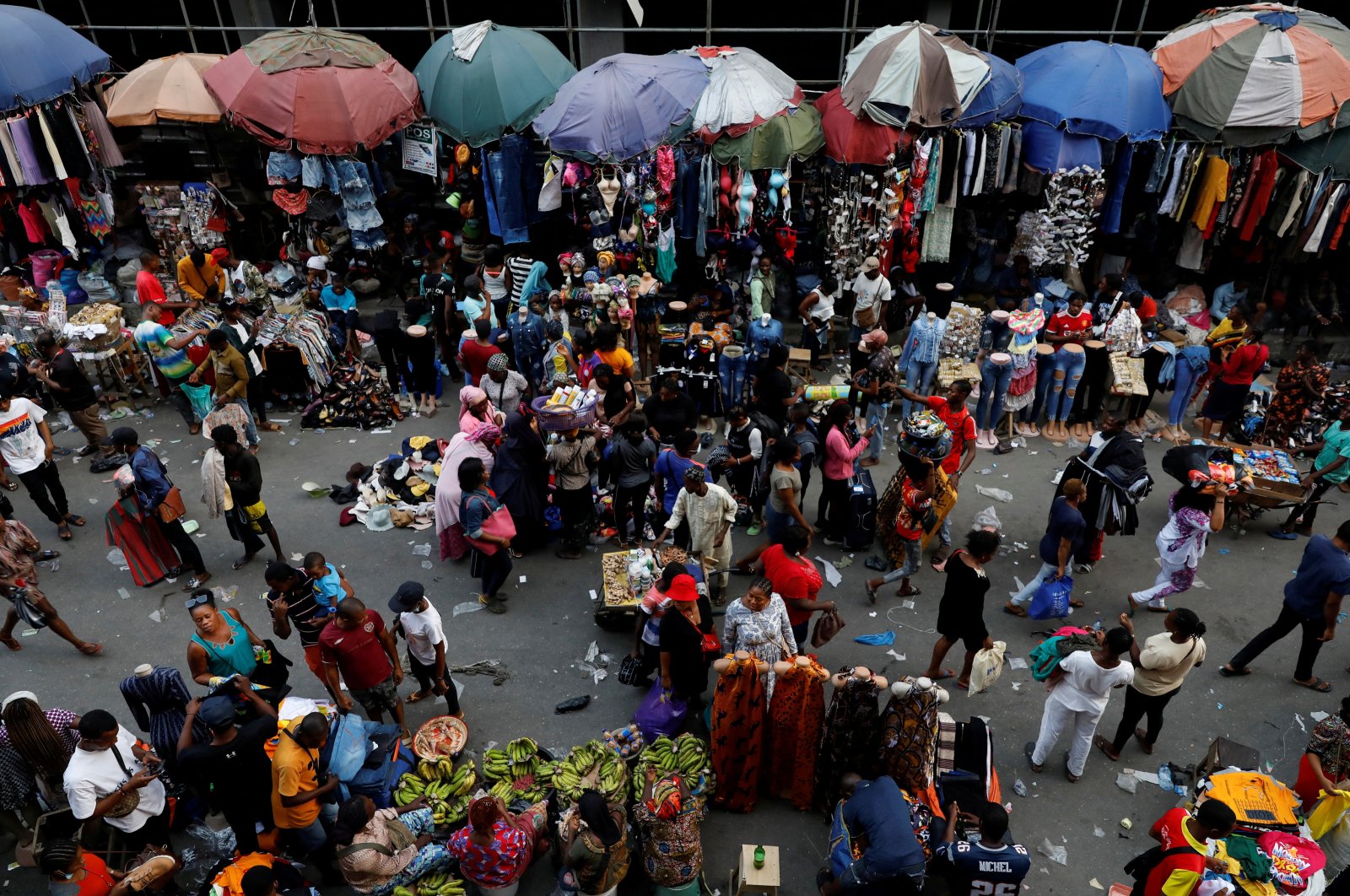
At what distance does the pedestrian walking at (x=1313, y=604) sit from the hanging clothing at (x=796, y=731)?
3.78m

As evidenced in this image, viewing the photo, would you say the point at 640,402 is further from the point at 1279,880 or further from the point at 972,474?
the point at 1279,880

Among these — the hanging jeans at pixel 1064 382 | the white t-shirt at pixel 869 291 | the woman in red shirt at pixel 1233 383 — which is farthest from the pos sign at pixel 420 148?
the woman in red shirt at pixel 1233 383

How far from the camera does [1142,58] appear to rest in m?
10.6

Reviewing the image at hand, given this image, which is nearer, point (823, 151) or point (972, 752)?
point (972, 752)

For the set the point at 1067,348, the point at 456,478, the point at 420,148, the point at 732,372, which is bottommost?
the point at 732,372

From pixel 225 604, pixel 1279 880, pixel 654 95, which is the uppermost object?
pixel 654 95

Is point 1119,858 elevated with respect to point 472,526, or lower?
lower

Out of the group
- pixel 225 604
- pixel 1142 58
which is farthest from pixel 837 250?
pixel 225 604

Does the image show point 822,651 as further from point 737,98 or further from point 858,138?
point 737,98

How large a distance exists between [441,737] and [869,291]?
7360mm

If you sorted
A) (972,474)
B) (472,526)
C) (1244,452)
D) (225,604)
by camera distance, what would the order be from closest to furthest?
(472,526) < (225,604) < (1244,452) < (972,474)

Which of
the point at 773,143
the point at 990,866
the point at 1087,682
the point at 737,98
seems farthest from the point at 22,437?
the point at 1087,682

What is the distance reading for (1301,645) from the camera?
689cm

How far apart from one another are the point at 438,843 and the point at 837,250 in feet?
28.5
